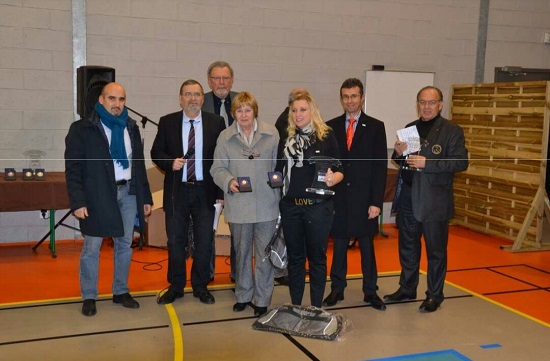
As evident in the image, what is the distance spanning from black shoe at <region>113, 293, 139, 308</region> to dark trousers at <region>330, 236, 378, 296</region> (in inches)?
59.3

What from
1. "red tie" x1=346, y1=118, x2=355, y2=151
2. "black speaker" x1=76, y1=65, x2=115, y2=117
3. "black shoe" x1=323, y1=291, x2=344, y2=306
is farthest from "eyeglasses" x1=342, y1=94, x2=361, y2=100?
"black speaker" x1=76, y1=65, x2=115, y2=117

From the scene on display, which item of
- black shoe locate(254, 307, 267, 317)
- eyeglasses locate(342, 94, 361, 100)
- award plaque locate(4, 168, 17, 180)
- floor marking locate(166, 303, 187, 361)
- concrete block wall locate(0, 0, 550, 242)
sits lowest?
floor marking locate(166, 303, 187, 361)

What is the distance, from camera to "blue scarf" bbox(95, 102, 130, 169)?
417 centimetres

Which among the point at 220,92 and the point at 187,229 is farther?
the point at 220,92

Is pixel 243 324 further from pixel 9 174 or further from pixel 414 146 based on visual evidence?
pixel 9 174

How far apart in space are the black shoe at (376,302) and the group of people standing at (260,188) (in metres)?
0.02

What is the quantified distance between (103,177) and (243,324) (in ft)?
4.62

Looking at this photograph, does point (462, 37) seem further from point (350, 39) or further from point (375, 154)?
point (375, 154)

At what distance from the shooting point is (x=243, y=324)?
162 inches

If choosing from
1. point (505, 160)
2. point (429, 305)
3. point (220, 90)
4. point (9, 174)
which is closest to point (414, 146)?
point (429, 305)

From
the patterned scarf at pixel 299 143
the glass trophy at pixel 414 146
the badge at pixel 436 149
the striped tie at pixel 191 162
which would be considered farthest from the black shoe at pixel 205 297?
the badge at pixel 436 149

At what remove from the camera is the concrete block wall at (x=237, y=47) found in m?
6.43

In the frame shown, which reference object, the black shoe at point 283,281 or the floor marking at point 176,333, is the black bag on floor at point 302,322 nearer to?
the floor marking at point 176,333

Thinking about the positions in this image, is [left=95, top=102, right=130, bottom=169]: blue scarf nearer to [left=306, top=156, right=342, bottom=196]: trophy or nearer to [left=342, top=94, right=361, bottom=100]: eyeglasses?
[left=306, top=156, right=342, bottom=196]: trophy
